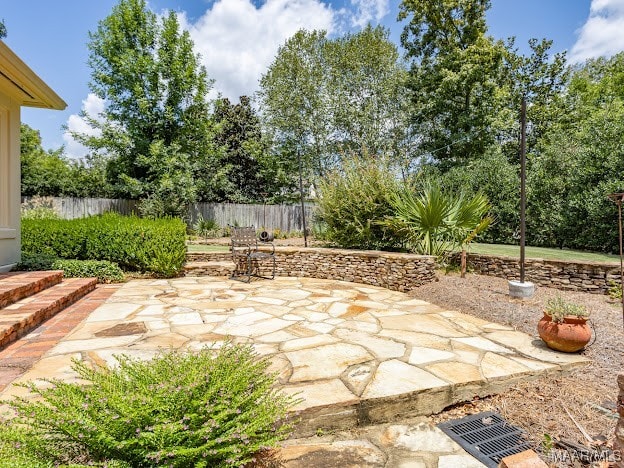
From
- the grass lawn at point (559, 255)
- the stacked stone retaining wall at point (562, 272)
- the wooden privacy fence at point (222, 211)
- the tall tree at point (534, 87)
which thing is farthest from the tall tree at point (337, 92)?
the stacked stone retaining wall at point (562, 272)

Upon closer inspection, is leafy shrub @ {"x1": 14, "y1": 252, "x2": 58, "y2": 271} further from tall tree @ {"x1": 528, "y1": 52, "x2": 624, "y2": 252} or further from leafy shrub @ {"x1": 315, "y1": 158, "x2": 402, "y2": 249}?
tall tree @ {"x1": 528, "y1": 52, "x2": 624, "y2": 252}

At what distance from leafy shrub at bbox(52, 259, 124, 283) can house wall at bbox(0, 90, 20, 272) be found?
1.93 feet

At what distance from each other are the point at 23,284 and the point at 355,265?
4755 millimetres

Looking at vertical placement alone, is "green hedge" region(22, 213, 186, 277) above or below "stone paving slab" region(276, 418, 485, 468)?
above

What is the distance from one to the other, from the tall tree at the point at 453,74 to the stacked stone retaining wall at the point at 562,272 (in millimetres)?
10289

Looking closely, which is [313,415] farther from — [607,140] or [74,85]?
[74,85]

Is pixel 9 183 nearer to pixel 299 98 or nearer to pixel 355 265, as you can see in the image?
pixel 355 265

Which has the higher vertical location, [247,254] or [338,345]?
[247,254]

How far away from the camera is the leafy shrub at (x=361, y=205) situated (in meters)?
6.50

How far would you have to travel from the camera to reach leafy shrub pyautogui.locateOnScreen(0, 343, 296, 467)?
126 centimetres

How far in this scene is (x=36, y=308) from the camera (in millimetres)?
3455

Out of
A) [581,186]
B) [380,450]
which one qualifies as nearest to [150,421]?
[380,450]

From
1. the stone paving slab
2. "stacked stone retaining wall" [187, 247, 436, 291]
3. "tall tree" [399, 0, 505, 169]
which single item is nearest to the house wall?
"stacked stone retaining wall" [187, 247, 436, 291]

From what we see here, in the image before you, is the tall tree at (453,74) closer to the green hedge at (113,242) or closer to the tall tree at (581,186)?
the tall tree at (581,186)
